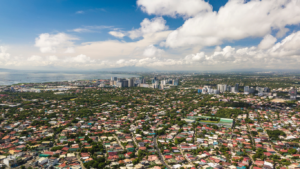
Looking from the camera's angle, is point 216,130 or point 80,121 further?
point 80,121

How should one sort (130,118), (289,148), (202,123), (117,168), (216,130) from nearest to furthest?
(117,168) < (289,148) < (216,130) < (202,123) < (130,118)

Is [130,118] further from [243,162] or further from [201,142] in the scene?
[243,162]

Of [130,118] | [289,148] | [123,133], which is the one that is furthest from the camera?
[130,118]

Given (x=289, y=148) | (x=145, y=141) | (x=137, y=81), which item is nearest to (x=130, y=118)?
(x=145, y=141)

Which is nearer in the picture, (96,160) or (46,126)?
(96,160)

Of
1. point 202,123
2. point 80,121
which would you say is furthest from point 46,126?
point 202,123

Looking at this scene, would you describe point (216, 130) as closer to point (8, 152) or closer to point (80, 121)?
point (80, 121)

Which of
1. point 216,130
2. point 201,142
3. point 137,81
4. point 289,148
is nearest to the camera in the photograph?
point 289,148

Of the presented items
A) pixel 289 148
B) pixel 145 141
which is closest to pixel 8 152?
pixel 145 141

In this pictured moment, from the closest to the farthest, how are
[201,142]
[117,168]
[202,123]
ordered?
[117,168] < [201,142] < [202,123]
